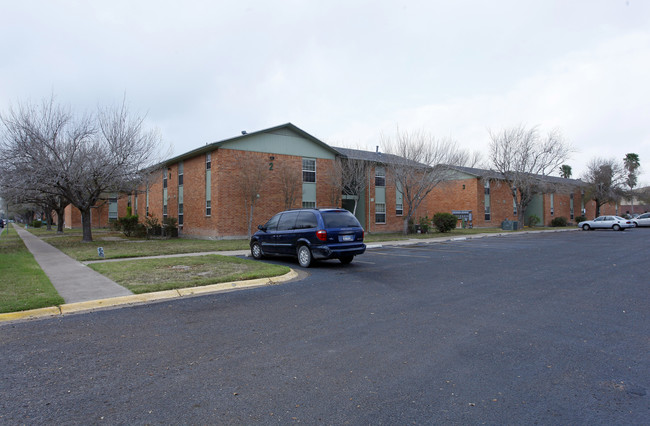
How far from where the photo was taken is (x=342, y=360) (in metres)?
4.25

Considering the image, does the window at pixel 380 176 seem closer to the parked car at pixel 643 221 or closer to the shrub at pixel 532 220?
the shrub at pixel 532 220

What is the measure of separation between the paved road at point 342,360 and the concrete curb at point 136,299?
455mm

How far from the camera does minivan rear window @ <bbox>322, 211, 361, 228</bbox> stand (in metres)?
11.2

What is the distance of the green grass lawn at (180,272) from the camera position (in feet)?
28.0

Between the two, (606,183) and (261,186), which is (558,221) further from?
(261,186)

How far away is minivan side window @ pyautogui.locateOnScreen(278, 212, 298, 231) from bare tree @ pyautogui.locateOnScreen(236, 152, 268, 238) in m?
10.8

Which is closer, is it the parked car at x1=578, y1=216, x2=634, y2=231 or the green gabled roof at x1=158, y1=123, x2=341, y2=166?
the green gabled roof at x1=158, y1=123, x2=341, y2=166

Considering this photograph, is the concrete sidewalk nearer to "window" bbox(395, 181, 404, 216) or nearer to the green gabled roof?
the green gabled roof

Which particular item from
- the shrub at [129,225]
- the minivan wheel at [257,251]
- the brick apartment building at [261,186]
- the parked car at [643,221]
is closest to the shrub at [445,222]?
the brick apartment building at [261,186]

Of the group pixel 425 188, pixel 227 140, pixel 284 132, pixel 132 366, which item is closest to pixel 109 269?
pixel 132 366

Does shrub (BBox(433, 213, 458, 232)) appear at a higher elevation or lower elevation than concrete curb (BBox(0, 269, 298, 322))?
higher

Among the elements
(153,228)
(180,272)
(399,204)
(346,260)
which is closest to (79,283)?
(180,272)

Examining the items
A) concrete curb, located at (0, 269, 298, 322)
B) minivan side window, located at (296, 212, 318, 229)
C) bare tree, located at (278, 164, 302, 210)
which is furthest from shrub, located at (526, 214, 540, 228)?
concrete curb, located at (0, 269, 298, 322)

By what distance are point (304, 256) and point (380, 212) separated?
64.9ft
